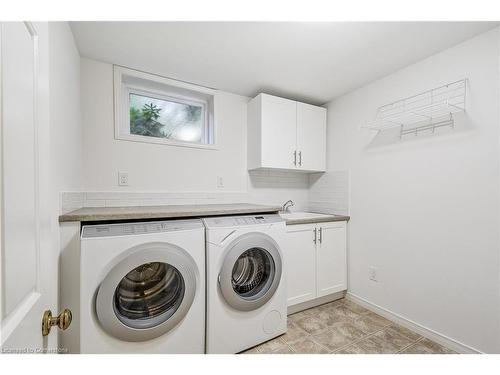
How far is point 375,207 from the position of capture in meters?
2.16

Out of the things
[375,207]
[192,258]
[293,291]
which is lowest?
[293,291]

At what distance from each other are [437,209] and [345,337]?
4.05ft

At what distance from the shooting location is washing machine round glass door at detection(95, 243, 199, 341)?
3.89ft

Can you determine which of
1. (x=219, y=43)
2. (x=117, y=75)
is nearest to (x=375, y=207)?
(x=219, y=43)

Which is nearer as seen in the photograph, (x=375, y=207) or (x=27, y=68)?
(x=27, y=68)

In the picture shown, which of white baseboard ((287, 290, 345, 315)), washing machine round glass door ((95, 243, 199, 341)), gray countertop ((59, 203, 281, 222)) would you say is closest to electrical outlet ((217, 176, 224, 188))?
gray countertop ((59, 203, 281, 222))

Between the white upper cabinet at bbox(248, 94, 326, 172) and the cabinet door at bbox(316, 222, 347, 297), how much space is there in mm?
732

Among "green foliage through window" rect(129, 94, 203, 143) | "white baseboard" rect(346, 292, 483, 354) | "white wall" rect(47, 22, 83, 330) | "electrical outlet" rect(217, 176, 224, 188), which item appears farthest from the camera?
"electrical outlet" rect(217, 176, 224, 188)

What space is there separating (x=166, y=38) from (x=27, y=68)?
132cm

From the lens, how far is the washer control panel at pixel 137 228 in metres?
1.21

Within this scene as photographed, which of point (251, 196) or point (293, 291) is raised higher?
point (251, 196)

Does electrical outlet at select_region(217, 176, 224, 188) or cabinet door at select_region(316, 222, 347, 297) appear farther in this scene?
electrical outlet at select_region(217, 176, 224, 188)

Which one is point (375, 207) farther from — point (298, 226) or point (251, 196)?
point (251, 196)

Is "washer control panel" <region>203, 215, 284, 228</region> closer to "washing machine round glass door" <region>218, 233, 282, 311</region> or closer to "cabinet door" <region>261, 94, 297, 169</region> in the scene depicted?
"washing machine round glass door" <region>218, 233, 282, 311</region>
